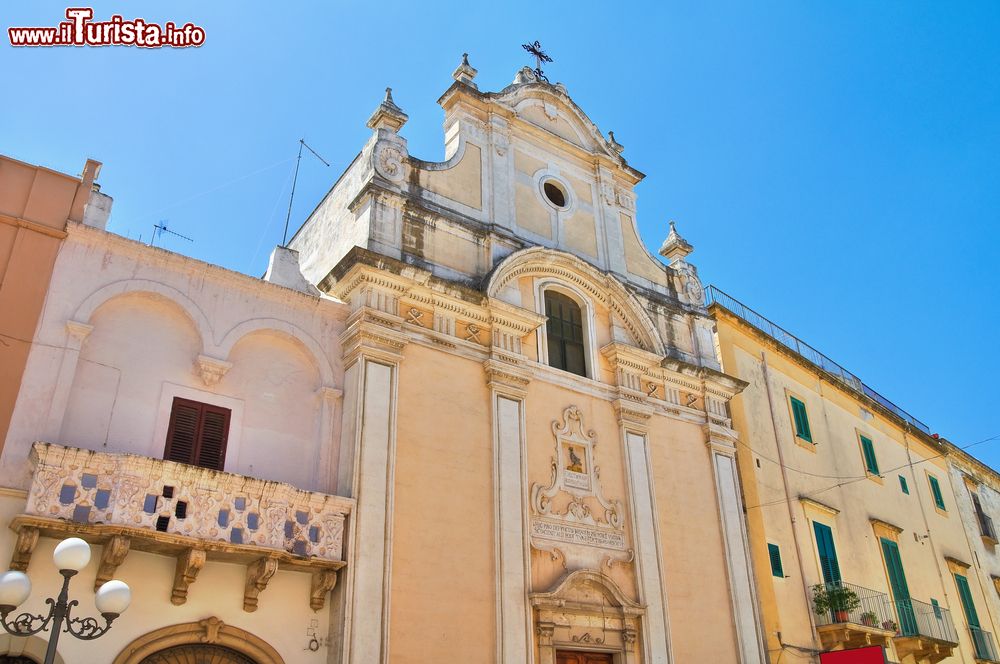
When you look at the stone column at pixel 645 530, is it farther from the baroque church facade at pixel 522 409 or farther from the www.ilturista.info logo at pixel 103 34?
the www.ilturista.info logo at pixel 103 34

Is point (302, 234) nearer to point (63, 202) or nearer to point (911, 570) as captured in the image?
point (63, 202)

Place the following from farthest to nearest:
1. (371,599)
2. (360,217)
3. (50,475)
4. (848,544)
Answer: (848,544), (360,217), (371,599), (50,475)

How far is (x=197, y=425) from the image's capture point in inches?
459

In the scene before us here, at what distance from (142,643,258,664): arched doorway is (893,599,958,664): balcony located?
14295mm

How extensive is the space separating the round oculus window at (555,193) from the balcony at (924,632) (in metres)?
11.6

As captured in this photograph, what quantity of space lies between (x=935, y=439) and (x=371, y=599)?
21725 millimetres

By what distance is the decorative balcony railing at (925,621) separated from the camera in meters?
19.7

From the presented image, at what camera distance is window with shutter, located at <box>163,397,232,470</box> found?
1139cm

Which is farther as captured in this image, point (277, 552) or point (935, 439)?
point (935, 439)

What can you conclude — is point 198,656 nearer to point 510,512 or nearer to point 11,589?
point 11,589

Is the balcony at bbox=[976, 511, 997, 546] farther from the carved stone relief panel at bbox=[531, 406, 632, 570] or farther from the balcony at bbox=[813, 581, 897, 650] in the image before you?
the carved stone relief panel at bbox=[531, 406, 632, 570]

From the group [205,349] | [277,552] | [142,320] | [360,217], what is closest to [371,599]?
[277,552]

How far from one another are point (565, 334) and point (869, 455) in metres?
10.8

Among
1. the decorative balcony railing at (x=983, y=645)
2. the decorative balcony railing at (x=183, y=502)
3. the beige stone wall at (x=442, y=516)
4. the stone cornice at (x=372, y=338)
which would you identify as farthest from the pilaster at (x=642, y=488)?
the decorative balcony railing at (x=983, y=645)
